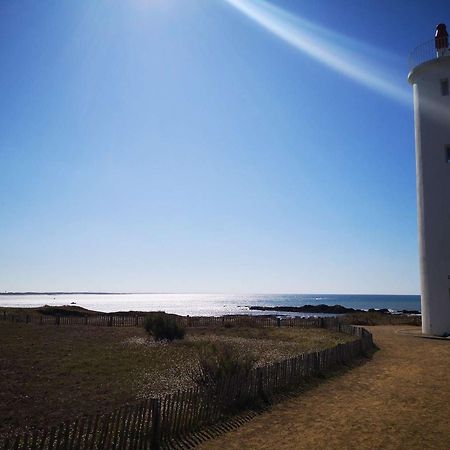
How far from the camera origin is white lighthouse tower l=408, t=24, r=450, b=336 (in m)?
25.7

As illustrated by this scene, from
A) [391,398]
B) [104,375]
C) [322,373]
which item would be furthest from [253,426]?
[104,375]

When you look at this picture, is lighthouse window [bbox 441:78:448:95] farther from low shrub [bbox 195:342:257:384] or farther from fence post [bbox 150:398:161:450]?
fence post [bbox 150:398:161:450]

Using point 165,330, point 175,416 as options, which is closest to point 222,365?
point 175,416

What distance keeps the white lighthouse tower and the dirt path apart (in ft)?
32.8

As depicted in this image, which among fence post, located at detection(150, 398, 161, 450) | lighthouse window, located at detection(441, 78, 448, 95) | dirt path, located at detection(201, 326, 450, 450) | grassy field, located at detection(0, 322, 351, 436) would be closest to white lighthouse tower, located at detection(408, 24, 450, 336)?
lighthouse window, located at detection(441, 78, 448, 95)

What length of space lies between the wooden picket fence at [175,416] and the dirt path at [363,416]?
0.73m

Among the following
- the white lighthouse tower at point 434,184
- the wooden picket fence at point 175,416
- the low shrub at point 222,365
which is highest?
the white lighthouse tower at point 434,184

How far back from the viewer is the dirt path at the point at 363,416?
9070 mm

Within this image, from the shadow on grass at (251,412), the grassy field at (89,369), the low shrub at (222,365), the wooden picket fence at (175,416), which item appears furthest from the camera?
the low shrub at (222,365)

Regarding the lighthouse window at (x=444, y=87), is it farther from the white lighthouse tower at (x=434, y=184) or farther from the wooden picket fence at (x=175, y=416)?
the wooden picket fence at (x=175, y=416)

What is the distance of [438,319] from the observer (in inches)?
1018

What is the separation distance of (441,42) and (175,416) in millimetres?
28512

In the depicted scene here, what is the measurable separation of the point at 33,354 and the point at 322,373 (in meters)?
13.4

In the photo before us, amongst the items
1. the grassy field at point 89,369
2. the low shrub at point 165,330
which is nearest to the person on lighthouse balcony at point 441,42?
the grassy field at point 89,369
